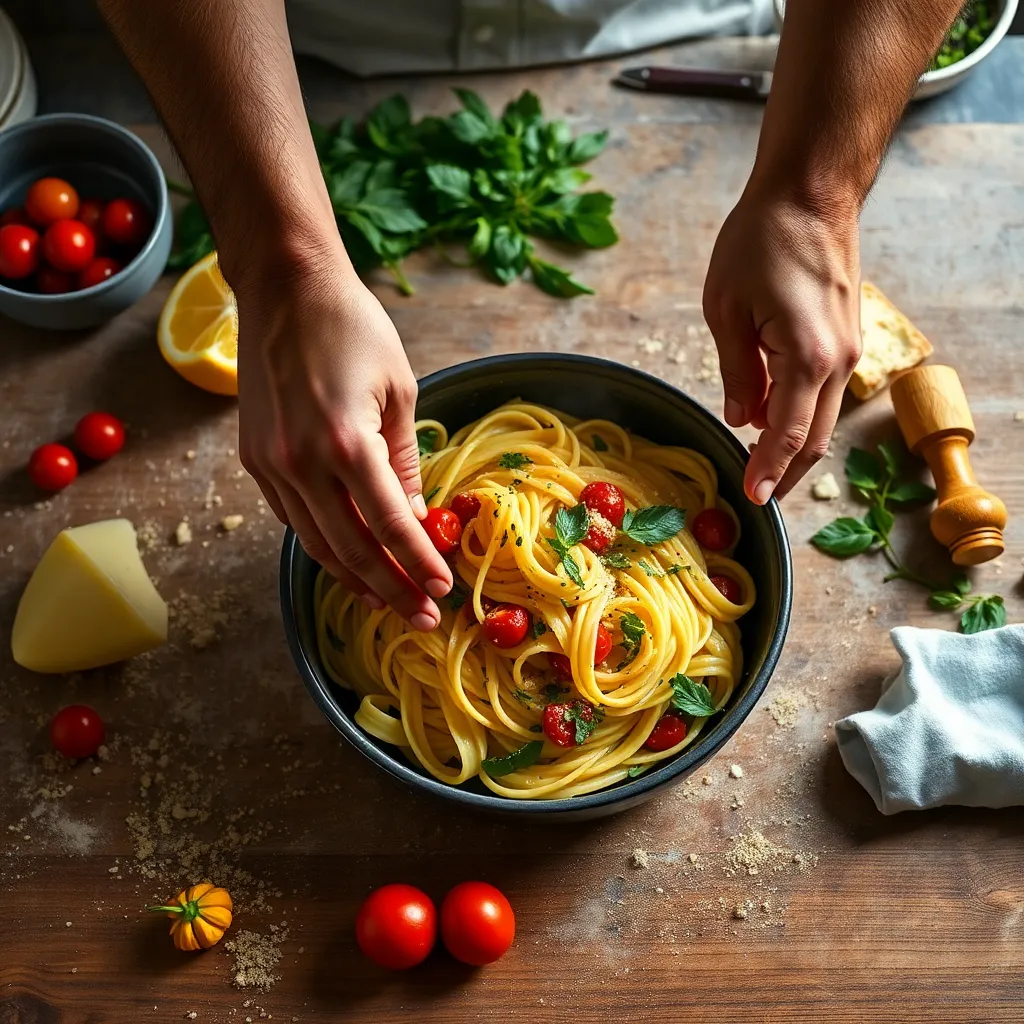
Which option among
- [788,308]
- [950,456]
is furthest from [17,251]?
[950,456]

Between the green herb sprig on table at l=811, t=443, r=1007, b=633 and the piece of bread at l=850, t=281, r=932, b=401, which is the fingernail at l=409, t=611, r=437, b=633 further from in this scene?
the piece of bread at l=850, t=281, r=932, b=401

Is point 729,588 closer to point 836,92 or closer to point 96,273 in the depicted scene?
point 836,92

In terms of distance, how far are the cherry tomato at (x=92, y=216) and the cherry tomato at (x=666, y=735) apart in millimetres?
2347

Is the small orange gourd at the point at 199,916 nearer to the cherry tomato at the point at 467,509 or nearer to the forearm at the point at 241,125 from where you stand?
the cherry tomato at the point at 467,509

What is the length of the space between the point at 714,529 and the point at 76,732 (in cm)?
178

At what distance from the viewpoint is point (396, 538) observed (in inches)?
90.6

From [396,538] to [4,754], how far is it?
1458 mm

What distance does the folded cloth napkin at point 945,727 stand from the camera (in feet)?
9.09

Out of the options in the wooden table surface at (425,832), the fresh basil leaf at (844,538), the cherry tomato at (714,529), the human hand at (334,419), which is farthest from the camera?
the fresh basil leaf at (844,538)

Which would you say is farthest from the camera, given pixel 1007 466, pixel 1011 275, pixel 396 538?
pixel 1011 275

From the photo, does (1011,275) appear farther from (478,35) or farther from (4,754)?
(4,754)

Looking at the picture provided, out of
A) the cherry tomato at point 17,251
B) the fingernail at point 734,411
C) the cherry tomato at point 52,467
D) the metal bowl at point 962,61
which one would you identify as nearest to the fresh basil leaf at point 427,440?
the fingernail at point 734,411

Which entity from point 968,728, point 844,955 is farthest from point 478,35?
point 844,955

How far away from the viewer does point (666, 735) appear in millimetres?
2684
